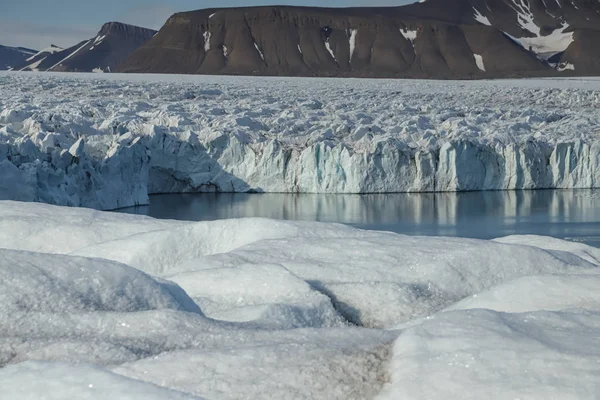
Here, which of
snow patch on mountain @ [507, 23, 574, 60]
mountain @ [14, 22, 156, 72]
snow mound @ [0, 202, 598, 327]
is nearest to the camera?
snow mound @ [0, 202, 598, 327]

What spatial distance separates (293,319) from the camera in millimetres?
2648

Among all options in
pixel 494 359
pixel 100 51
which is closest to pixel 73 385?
pixel 494 359

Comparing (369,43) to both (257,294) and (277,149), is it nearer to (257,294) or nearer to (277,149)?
(277,149)

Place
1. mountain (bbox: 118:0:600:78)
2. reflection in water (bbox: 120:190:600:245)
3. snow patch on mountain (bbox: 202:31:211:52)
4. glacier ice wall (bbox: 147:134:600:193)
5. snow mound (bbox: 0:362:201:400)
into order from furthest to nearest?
1. snow patch on mountain (bbox: 202:31:211:52)
2. mountain (bbox: 118:0:600:78)
3. glacier ice wall (bbox: 147:134:600:193)
4. reflection in water (bbox: 120:190:600:245)
5. snow mound (bbox: 0:362:201:400)

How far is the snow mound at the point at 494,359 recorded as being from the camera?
167 cm

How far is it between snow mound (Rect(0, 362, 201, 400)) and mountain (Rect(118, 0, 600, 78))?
55150mm

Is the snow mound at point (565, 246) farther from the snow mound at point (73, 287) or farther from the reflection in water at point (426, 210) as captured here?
the reflection in water at point (426, 210)

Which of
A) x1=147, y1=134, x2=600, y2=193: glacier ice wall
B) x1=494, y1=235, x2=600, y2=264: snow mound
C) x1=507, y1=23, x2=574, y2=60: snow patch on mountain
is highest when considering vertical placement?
x1=507, y1=23, x2=574, y2=60: snow patch on mountain

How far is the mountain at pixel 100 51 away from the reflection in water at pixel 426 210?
8420cm

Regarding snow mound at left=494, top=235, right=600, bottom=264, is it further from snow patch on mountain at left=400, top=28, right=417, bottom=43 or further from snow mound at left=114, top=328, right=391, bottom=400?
snow patch on mountain at left=400, top=28, right=417, bottom=43

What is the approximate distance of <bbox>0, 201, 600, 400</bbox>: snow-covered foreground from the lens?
5.73 ft

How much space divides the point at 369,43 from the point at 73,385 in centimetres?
6709

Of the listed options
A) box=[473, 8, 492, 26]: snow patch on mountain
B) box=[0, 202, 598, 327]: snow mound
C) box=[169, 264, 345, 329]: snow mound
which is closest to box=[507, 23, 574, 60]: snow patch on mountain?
box=[473, 8, 492, 26]: snow patch on mountain

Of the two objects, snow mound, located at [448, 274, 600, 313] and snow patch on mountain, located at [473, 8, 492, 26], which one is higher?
snow patch on mountain, located at [473, 8, 492, 26]
